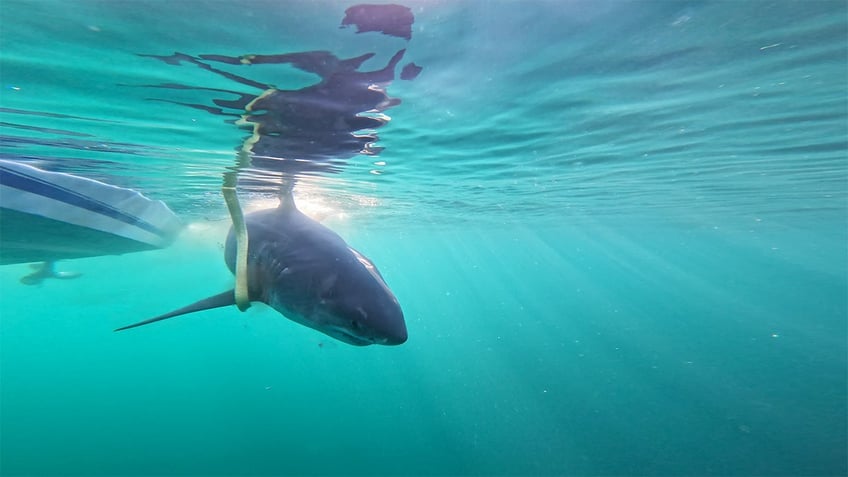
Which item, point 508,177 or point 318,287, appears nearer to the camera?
point 318,287

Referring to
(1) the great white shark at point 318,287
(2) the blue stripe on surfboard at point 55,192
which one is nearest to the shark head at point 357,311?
(1) the great white shark at point 318,287

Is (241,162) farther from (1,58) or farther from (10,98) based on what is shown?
(1,58)

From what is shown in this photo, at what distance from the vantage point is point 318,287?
318cm

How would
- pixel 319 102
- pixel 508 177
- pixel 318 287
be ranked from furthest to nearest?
pixel 508 177, pixel 319 102, pixel 318 287

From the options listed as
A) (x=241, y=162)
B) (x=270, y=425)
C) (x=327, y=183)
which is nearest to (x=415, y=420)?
(x=270, y=425)

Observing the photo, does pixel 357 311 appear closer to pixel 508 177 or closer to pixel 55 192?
pixel 55 192

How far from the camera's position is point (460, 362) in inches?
1149

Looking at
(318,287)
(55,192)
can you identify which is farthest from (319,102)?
(55,192)

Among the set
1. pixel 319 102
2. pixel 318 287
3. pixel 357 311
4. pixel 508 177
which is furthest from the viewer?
pixel 508 177

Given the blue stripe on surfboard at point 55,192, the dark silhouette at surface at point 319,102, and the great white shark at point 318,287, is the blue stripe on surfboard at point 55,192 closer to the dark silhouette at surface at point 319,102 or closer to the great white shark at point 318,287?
the dark silhouette at surface at point 319,102

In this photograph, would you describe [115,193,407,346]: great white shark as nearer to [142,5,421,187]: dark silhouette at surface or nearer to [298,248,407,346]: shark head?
[298,248,407,346]: shark head

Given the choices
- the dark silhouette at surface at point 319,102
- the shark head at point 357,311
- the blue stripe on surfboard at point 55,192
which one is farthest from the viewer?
the blue stripe on surfboard at point 55,192

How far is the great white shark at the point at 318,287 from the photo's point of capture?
2857 mm

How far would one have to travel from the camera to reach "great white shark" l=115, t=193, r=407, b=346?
2.86 metres
